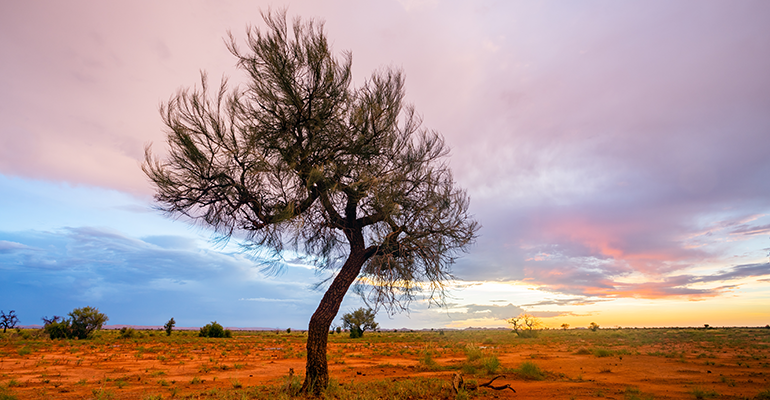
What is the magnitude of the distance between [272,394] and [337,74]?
27.6 feet

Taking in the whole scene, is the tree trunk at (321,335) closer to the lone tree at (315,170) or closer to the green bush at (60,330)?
the lone tree at (315,170)

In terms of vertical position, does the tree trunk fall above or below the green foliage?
above

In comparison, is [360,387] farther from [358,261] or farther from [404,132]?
[404,132]

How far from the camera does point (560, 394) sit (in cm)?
962

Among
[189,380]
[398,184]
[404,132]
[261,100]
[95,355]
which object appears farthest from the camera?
[95,355]

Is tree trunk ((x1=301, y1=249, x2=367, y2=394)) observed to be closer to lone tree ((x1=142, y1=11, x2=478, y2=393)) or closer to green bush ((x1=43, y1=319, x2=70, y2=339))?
lone tree ((x1=142, y1=11, x2=478, y2=393))

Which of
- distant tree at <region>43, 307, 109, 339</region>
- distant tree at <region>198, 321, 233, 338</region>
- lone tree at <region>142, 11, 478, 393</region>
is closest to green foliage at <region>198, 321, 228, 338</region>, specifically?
distant tree at <region>198, 321, 233, 338</region>

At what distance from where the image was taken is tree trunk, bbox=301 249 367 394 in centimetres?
881

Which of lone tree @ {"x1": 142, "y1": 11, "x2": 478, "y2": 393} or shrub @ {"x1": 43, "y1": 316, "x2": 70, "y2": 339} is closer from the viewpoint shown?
lone tree @ {"x1": 142, "y1": 11, "x2": 478, "y2": 393}

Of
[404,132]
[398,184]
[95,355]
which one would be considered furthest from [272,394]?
[95,355]

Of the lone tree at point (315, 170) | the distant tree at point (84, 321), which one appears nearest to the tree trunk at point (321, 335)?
the lone tree at point (315, 170)

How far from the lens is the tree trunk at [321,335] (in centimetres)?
881

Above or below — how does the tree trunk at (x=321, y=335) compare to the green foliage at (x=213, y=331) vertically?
above

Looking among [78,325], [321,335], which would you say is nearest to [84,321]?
[78,325]
